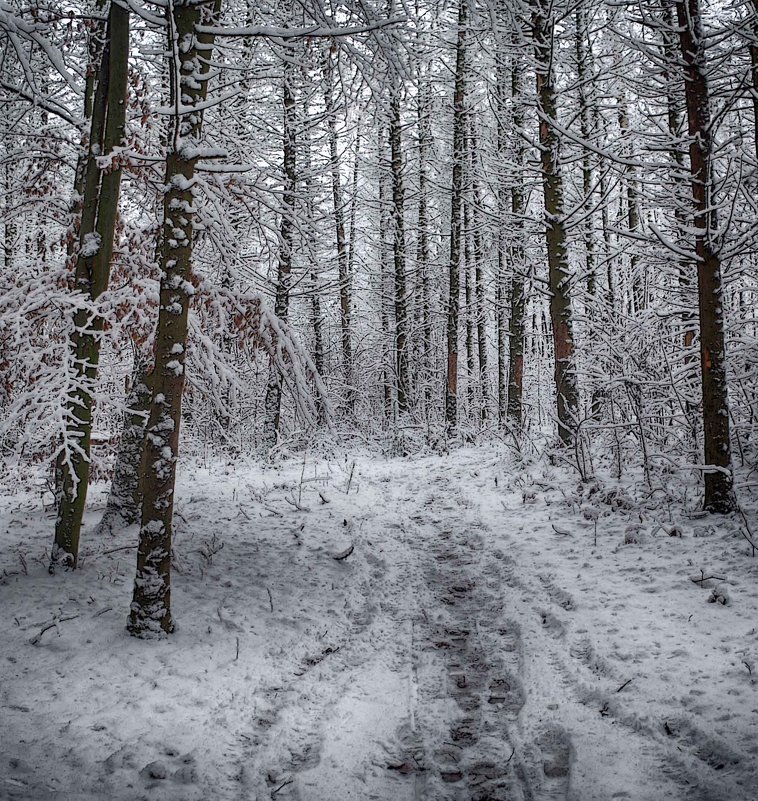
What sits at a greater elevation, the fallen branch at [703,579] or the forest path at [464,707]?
the fallen branch at [703,579]

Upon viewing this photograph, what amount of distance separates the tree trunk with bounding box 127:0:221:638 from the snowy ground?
1.73ft

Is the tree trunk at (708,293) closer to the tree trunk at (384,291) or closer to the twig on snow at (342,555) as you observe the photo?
the twig on snow at (342,555)

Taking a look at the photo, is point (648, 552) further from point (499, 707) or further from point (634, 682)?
point (499, 707)

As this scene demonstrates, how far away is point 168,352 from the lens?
14.9ft

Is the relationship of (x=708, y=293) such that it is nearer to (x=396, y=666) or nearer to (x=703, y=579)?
(x=703, y=579)

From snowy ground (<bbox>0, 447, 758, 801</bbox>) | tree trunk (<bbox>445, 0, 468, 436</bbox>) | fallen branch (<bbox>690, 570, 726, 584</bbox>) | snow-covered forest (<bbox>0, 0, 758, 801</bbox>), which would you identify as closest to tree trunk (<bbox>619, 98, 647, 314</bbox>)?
snow-covered forest (<bbox>0, 0, 758, 801</bbox>)

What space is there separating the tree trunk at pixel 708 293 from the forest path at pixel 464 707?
2671 mm

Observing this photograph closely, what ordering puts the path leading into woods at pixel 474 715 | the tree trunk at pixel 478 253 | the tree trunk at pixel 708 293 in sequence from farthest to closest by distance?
1. the tree trunk at pixel 478 253
2. the tree trunk at pixel 708 293
3. the path leading into woods at pixel 474 715

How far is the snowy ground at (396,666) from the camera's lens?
316 centimetres

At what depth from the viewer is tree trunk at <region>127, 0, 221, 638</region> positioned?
4.52 metres

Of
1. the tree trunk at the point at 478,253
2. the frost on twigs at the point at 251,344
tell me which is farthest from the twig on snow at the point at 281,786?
the tree trunk at the point at 478,253

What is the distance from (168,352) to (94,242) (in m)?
2.29

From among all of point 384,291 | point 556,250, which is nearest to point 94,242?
point 556,250

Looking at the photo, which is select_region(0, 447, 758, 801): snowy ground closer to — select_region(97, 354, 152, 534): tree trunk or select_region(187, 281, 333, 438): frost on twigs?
select_region(97, 354, 152, 534): tree trunk
